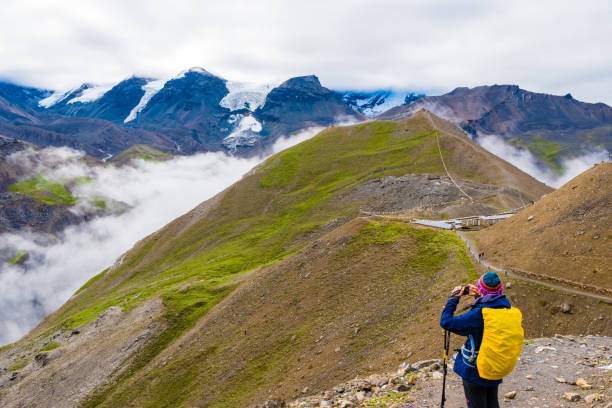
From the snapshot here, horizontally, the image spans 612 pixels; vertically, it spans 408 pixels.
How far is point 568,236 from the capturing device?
29828mm

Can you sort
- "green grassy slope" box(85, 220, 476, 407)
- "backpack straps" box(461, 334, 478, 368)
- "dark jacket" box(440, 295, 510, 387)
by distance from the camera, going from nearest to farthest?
1. "dark jacket" box(440, 295, 510, 387)
2. "backpack straps" box(461, 334, 478, 368)
3. "green grassy slope" box(85, 220, 476, 407)

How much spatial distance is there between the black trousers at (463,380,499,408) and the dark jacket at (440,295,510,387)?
9.0 inches

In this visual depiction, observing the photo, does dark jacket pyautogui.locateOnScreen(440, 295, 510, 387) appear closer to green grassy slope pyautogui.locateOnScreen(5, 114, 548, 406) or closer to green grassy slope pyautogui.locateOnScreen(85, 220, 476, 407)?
green grassy slope pyautogui.locateOnScreen(85, 220, 476, 407)

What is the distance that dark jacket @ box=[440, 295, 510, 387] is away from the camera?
8.85 m

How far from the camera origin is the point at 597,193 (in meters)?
31.5

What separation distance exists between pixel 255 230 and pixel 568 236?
91.9 metres

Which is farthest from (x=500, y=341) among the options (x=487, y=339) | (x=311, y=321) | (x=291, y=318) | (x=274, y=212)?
(x=274, y=212)

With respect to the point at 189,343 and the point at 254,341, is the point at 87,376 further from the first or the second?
the point at 254,341

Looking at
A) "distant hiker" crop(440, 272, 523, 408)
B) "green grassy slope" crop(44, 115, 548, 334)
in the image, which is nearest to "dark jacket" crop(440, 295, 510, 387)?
"distant hiker" crop(440, 272, 523, 408)

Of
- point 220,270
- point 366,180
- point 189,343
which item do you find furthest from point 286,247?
point 189,343

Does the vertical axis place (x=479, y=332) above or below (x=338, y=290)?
above

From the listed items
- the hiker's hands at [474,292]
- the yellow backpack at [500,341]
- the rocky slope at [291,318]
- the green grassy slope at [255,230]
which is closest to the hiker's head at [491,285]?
the hiker's hands at [474,292]

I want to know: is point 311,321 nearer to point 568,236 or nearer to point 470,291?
point 568,236

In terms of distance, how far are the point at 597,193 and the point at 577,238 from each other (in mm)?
5546
